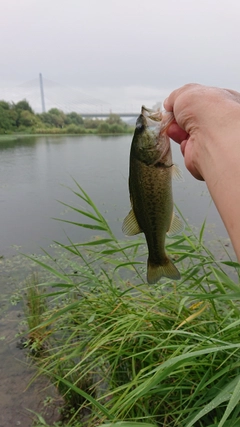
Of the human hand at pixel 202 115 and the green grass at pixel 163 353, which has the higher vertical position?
the human hand at pixel 202 115

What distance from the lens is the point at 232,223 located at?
1.20m

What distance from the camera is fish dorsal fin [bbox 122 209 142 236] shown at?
1988mm

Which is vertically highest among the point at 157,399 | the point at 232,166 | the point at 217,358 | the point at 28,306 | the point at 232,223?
the point at 232,166

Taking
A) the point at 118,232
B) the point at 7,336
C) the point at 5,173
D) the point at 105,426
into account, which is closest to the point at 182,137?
the point at 105,426

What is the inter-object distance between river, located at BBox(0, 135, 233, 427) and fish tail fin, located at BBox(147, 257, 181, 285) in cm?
76

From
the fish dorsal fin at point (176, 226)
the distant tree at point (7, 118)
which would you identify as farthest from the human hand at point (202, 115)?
the distant tree at point (7, 118)

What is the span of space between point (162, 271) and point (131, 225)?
1.22 ft

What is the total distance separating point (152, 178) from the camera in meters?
1.83

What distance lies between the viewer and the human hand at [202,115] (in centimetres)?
141

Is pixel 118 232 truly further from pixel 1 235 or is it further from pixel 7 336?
pixel 7 336

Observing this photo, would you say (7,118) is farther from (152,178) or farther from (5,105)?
(152,178)

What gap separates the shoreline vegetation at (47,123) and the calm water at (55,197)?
2460 cm

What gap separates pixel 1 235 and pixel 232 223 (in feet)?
24.5

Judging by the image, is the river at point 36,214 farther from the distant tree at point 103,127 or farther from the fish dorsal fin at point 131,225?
the distant tree at point 103,127
